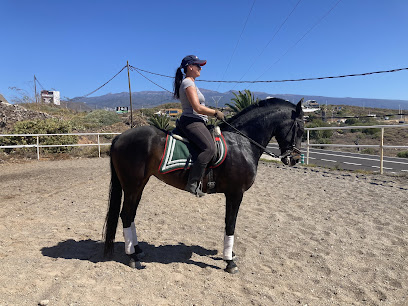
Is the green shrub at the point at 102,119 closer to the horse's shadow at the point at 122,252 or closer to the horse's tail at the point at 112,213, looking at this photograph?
the horse's shadow at the point at 122,252

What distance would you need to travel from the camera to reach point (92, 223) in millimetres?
5039

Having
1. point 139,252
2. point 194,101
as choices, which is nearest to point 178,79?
point 194,101

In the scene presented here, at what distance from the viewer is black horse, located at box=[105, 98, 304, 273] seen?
3512mm

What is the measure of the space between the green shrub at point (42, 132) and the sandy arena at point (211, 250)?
967cm

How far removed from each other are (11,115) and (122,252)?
805 inches

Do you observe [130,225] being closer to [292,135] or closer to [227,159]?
[227,159]

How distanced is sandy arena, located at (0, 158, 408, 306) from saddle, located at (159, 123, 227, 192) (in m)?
1.17

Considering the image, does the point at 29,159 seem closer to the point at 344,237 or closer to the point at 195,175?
the point at 195,175

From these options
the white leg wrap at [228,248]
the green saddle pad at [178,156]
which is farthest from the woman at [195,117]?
the white leg wrap at [228,248]

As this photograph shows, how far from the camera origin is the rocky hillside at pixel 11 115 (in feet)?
63.0

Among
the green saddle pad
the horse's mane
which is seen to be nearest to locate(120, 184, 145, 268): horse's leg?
the green saddle pad

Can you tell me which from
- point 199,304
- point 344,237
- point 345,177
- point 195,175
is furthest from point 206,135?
point 345,177

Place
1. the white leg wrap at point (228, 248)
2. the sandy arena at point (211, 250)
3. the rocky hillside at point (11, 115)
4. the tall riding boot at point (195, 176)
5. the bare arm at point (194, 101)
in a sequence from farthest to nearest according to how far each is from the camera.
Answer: the rocky hillside at point (11, 115)
the white leg wrap at point (228, 248)
the tall riding boot at point (195, 176)
the bare arm at point (194, 101)
the sandy arena at point (211, 250)

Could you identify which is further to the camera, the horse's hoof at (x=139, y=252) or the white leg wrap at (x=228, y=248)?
the horse's hoof at (x=139, y=252)
